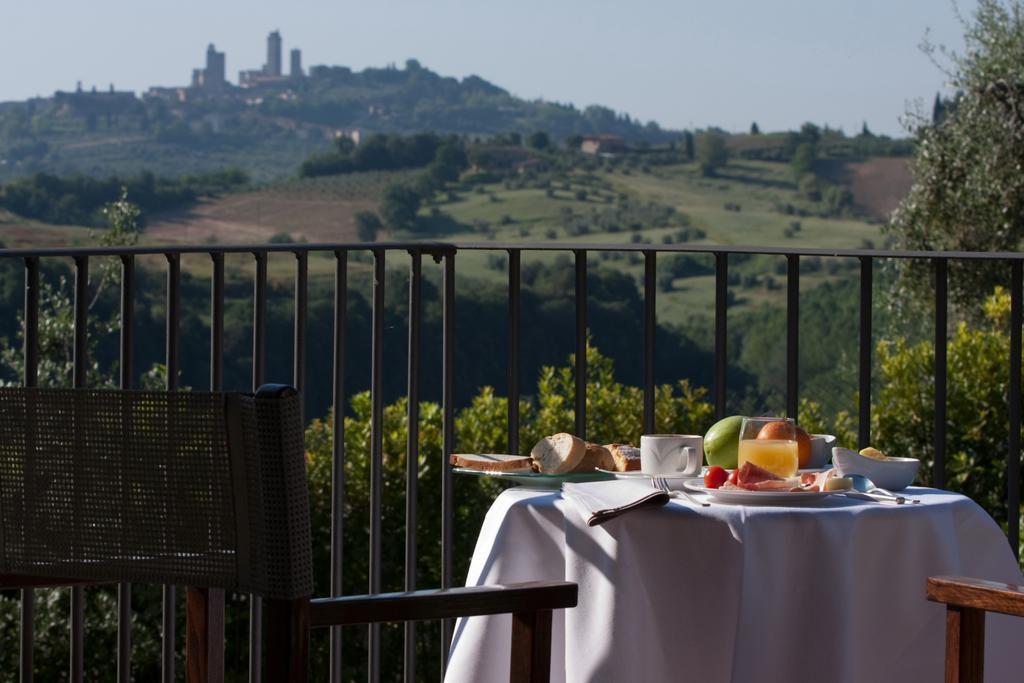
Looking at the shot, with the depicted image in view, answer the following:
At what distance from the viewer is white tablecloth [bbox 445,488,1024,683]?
1.92 metres

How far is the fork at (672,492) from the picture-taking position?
78.1 inches

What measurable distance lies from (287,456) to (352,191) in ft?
88.8

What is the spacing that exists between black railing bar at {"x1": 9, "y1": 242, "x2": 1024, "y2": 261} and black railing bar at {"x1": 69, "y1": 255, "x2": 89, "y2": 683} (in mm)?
74

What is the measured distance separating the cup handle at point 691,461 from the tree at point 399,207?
82.6 feet

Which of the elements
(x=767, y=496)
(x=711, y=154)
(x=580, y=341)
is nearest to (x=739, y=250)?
(x=580, y=341)

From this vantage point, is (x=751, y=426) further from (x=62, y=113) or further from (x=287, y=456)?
(x=62, y=113)

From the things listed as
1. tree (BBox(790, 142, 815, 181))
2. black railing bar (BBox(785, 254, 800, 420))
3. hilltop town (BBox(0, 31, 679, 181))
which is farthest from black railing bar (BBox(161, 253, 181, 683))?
tree (BBox(790, 142, 815, 181))

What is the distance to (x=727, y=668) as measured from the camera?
196 cm

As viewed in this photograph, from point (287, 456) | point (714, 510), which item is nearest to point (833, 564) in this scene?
point (714, 510)

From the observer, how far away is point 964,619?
6.06 ft

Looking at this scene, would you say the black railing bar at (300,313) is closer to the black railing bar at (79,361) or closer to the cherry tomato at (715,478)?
the black railing bar at (79,361)

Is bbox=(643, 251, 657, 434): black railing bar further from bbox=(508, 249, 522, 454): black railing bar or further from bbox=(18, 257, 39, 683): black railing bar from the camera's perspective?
bbox=(18, 257, 39, 683): black railing bar

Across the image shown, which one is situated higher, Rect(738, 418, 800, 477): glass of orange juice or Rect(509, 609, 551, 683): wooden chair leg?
Rect(738, 418, 800, 477): glass of orange juice

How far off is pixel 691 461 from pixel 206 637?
84cm
